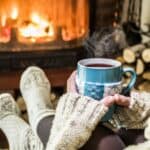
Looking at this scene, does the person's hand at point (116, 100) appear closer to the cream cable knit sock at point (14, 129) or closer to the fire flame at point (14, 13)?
the cream cable knit sock at point (14, 129)

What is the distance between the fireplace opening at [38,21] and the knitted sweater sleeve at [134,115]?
3.80ft

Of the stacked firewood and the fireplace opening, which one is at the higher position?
the fireplace opening

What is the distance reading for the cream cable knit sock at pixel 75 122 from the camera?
3.07 feet

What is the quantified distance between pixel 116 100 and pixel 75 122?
4.7 inches

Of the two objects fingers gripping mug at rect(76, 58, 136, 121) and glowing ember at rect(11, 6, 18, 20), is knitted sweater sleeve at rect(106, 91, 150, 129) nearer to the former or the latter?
fingers gripping mug at rect(76, 58, 136, 121)

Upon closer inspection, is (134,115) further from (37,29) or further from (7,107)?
(37,29)

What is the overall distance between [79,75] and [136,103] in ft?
0.54

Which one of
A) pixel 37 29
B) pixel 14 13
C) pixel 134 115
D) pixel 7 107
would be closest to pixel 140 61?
pixel 37 29

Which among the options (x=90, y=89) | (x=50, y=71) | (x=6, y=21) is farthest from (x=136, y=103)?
(x=6, y=21)

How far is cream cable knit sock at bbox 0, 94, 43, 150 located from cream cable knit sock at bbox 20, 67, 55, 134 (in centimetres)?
4

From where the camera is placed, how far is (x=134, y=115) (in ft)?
3.38

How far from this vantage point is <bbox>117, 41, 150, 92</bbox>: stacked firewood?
6.68 feet

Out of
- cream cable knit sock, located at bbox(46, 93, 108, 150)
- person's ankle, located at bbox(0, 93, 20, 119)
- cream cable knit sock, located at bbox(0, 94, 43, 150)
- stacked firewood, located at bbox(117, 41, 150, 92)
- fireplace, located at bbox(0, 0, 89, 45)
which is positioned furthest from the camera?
fireplace, located at bbox(0, 0, 89, 45)

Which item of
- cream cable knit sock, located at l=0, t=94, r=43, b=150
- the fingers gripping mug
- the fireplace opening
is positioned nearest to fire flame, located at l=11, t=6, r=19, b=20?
the fireplace opening
